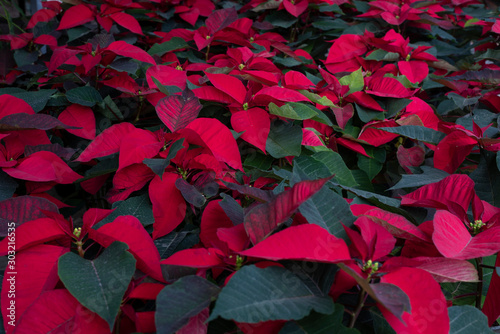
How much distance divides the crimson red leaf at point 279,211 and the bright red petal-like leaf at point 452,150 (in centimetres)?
44

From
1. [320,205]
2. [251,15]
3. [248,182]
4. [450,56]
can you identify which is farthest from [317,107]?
[450,56]

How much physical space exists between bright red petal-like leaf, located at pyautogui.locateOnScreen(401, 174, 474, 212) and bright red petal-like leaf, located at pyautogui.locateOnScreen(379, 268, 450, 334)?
184 mm

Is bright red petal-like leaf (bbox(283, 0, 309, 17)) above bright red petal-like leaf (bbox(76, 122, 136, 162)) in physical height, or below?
above

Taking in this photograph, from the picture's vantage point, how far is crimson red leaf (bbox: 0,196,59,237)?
0.53 metres

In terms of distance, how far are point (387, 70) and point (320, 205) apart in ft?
2.52

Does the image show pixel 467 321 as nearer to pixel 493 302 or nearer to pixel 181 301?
pixel 493 302

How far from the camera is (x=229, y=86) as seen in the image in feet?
2.54

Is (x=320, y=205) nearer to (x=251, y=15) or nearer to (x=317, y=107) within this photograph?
(x=317, y=107)

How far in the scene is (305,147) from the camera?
2.58ft

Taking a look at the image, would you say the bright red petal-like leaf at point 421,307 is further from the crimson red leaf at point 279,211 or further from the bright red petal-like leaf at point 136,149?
the bright red petal-like leaf at point 136,149

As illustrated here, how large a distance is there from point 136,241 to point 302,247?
0.62 feet

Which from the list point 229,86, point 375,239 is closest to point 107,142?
point 229,86

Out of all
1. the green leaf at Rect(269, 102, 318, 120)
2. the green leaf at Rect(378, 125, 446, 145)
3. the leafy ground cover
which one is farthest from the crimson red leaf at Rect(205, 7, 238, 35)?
the green leaf at Rect(378, 125, 446, 145)

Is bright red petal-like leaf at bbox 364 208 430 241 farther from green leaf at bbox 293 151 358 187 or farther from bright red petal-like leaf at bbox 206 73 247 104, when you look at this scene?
bright red petal-like leaf at bbox 206 73 247 104
